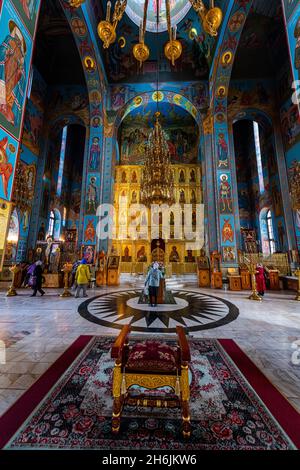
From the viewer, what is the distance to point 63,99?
1209 centimetres

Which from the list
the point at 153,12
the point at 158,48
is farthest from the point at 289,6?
the point at 153,12

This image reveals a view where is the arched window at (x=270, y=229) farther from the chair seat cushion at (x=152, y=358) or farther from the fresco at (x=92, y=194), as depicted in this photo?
the chair seat cushion at (x=152, y=358)

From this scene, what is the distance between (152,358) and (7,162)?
373cm

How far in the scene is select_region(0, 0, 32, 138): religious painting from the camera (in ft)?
10.1

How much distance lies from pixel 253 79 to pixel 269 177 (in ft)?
20.4

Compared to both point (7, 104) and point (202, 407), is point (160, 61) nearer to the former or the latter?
point (7, 104)

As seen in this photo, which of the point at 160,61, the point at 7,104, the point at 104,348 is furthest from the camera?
the point at 160,61

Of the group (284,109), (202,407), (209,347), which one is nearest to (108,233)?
(209,347)

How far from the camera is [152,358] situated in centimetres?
154

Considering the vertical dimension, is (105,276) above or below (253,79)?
below

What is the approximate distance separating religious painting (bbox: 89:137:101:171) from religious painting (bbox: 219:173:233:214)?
7.15 meters

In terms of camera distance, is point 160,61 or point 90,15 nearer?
point 90,15

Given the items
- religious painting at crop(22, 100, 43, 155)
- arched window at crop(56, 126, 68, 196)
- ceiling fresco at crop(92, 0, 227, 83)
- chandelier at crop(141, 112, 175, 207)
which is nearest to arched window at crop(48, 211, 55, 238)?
arched window at crop(56, 126, 68, 196)

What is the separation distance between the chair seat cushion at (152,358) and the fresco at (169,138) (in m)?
18.0
